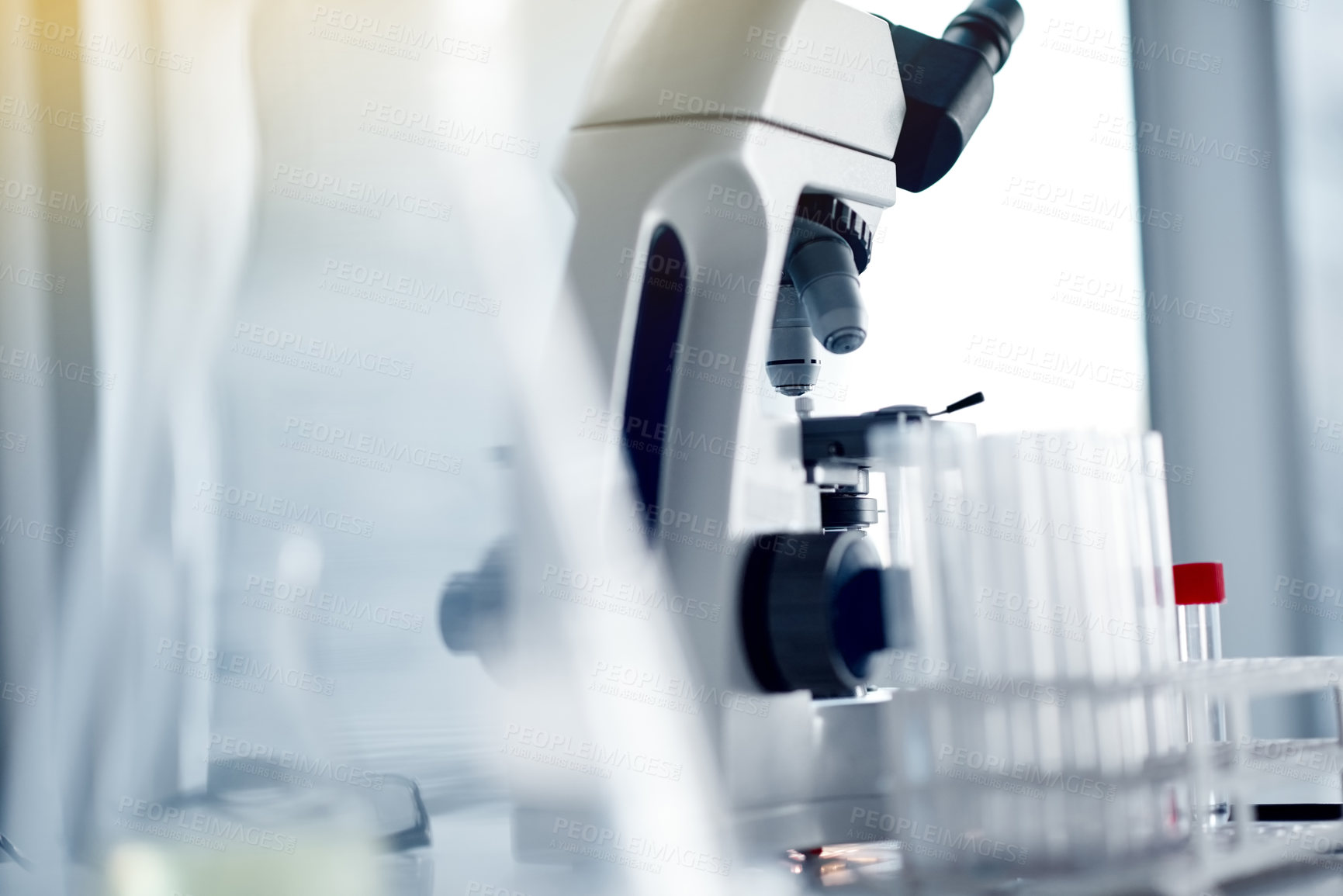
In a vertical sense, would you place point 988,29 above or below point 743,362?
above

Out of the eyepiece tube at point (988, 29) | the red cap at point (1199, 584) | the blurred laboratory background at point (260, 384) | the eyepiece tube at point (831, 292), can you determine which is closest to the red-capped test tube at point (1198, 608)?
the red cap at point (1199, 584)

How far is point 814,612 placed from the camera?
633 mm

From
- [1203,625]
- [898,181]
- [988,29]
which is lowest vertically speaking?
[1203,625]

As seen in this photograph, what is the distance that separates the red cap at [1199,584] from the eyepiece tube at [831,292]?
0.26 metres

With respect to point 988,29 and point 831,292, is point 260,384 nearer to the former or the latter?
point 831,292

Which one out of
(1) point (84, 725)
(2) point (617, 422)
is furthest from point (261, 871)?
(1) point (84, 725)

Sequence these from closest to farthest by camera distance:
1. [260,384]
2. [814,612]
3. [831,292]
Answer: [814,612], [831,292], [260,384]

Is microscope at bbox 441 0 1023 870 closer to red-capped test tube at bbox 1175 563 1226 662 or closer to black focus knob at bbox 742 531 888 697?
black focus knob at bbox 742 531 888 697

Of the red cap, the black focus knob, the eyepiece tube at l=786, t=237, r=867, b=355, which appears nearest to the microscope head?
the eyepiece tube at l=786, t=237, r=867, b=355

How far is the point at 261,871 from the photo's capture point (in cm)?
59

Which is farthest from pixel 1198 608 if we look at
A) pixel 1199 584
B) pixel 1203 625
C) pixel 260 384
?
pixel 260 384

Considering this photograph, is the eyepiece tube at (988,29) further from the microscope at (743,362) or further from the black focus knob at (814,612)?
the black focus knob at (814,612)

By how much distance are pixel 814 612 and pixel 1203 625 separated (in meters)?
0.40

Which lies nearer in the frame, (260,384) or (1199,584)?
(1199,584)
